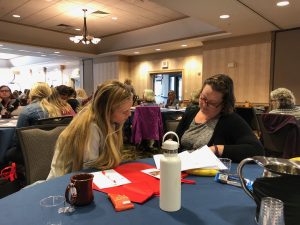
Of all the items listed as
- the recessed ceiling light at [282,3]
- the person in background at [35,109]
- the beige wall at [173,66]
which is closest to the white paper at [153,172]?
the person in background at [35,109]

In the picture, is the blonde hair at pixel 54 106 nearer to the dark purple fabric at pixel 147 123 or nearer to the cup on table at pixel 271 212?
the dark purple fabric at pixel 147 123

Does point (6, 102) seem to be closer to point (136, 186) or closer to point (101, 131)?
point (101, 131)

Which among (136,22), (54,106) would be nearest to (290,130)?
(54,106)

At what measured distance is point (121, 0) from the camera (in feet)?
17.9

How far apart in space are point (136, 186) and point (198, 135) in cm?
80

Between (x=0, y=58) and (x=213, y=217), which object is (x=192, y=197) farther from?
(x=0, y=58)

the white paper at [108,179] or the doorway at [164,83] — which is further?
the doorway at [164,83]

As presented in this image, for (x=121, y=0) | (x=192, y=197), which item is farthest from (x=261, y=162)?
(x=121, y=0)

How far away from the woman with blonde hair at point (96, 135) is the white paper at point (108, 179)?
87 millimetres

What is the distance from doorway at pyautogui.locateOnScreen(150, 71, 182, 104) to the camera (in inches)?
368

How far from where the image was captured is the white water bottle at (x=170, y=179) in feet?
2.70

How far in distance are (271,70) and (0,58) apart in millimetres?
14655

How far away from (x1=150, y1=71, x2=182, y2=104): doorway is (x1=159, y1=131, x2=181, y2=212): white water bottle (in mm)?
8380

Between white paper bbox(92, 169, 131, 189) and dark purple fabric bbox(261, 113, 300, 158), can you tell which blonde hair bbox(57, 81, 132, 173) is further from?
dark purple fabric bbox(261, 113, 300, 158)
